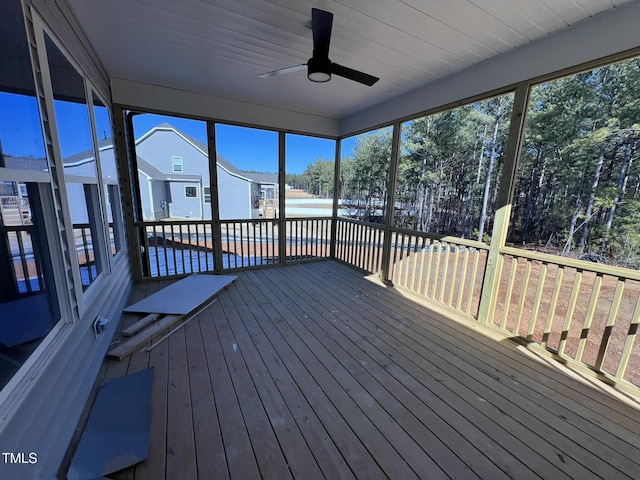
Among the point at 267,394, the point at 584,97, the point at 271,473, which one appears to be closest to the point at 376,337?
the point at 267,394

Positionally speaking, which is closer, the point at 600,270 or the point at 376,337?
the point at 600,270

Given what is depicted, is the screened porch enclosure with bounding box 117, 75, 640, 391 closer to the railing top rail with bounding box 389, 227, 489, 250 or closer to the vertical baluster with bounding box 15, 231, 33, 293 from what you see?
the railing top rail with bounding box 389, 227, 489, 250

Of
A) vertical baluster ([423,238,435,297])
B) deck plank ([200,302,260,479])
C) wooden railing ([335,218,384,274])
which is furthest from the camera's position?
wooden railing ([335,218,384,274])

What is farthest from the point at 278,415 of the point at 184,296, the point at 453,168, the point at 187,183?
the point at 453,168

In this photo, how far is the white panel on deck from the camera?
287cm

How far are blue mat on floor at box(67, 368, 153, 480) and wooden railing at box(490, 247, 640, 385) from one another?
3.21m

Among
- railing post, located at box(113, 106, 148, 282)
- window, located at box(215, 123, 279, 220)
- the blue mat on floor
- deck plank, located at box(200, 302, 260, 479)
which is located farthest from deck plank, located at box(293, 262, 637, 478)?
railing post, located at box(113, 106, 148, 282)

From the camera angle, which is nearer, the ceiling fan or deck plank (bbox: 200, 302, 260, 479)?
deck plank (bbox: 200, 302, 260, 479)

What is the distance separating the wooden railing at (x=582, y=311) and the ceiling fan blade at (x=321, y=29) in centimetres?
254

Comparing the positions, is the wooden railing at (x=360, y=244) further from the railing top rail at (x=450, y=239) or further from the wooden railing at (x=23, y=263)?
the wooden railing at (x=23, y=263)

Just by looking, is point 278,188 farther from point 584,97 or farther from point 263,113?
point 584,97

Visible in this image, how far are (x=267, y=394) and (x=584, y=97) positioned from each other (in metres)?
4.98

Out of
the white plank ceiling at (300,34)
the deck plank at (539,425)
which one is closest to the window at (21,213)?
the white plank ceiling at (300,34)

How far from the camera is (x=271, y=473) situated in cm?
128
